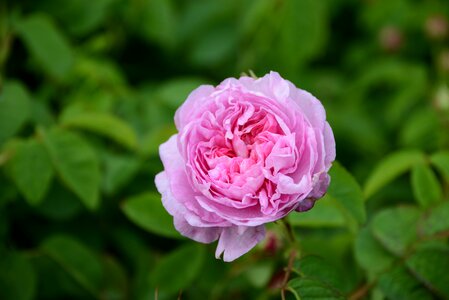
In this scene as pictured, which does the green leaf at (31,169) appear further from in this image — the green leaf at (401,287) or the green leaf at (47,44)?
the green leaf at (401,287)

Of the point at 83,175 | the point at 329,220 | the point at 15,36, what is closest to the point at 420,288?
the point at 329,220

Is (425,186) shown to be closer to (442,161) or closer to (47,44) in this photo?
(442,161)

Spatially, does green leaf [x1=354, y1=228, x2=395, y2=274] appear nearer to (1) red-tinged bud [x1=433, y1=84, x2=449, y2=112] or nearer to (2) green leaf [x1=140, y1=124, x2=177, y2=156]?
(2) green leaf [x1=140, y1=124, x2=177, y2=156]

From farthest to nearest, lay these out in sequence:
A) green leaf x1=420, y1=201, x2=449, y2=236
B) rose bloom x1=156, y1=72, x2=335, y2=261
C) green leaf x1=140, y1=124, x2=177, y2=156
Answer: green leaf x1=140, y1=124, x2=177, y2=156 → green leaf x1=420, y1=201, x2=449, y2=236 → rose bloom x1=156, y1=72, x2=335, y2=261

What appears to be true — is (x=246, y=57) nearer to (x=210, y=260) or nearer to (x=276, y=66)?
(x=276, y=66)

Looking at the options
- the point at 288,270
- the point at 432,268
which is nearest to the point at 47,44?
the point at 288,270

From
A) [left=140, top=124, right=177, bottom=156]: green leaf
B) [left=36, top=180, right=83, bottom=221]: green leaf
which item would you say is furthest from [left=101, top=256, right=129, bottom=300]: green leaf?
[left=140, top=124, right=177, bottom=156]: green leaf
